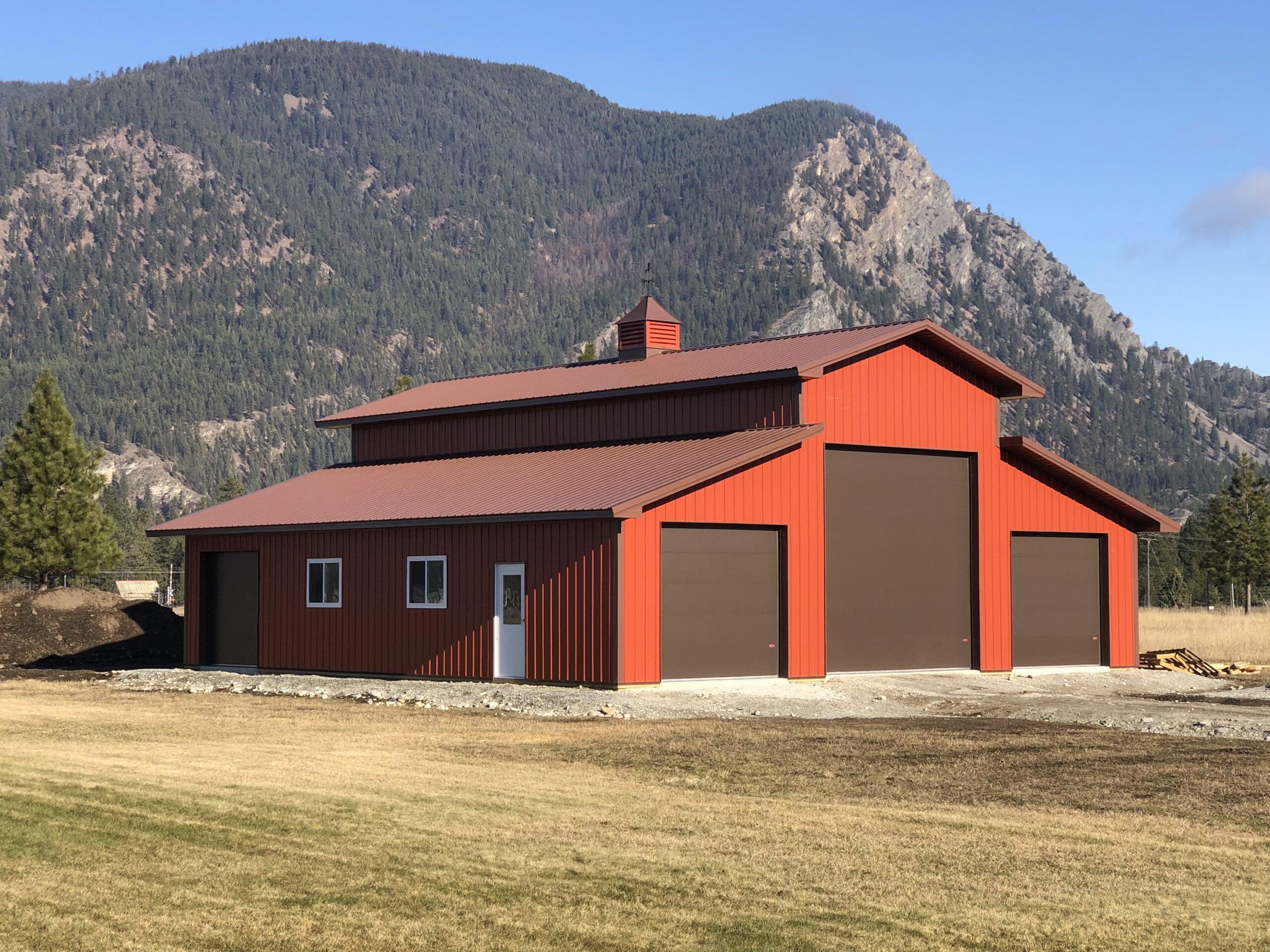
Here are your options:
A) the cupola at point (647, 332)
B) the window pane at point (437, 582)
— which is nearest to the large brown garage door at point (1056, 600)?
the cupola at point (647, 332)

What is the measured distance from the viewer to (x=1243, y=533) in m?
74.9

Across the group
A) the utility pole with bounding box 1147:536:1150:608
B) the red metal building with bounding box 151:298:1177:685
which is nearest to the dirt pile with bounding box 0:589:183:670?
the red metal building with bounding box 151:298:1177:685

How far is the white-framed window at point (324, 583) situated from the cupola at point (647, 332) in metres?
9.83

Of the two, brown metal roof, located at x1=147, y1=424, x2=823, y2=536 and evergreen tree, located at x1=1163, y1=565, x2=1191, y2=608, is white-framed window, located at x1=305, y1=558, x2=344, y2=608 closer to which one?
brown metal roof, located at x1=147, y1=424, x2=823, y2=536

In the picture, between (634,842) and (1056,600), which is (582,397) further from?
(634,842)

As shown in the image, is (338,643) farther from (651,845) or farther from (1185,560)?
(1185,560)

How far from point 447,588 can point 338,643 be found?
3318mm

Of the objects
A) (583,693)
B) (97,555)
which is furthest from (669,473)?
(97,555)

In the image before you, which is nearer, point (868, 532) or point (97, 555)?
point (868, 532)

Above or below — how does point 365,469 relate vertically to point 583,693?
above

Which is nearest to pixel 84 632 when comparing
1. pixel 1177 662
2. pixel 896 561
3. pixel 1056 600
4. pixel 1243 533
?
pixel 896 561

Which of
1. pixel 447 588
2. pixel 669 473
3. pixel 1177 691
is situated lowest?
pixel 1177 691

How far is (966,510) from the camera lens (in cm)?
3158

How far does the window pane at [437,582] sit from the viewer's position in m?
28.7
